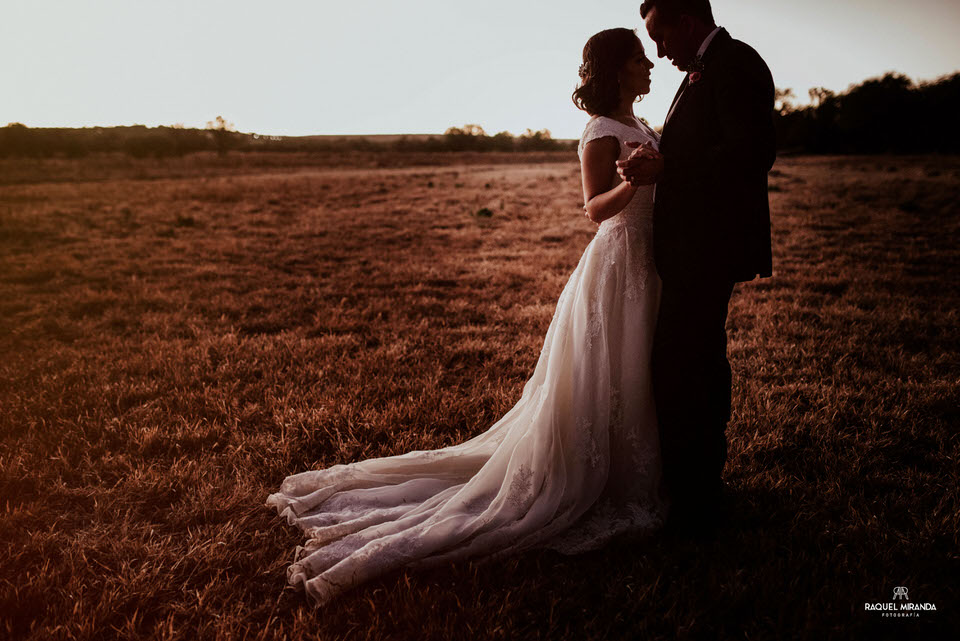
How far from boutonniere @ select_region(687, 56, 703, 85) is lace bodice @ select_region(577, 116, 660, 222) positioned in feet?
1.20

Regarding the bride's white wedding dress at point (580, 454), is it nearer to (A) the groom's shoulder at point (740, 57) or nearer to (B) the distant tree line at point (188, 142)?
(A) the groom's shoulder at point (740, 57)

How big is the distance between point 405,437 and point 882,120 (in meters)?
71.1

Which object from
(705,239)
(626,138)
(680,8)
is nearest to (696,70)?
(680,8)

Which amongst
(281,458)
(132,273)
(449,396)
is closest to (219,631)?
(281,458)

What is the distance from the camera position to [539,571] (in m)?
2.90

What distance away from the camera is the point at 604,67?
3.02 meters

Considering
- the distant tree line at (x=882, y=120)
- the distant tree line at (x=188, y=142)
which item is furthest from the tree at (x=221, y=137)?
the distant tree line at (x=882, y=120)

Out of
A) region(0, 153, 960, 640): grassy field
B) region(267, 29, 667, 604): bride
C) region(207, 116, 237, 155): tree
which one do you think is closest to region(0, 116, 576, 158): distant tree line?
region(207, 116, 237, 155): tree

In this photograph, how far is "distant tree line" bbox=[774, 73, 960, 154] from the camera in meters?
50.2

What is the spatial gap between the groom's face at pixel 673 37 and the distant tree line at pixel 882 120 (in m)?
59.3

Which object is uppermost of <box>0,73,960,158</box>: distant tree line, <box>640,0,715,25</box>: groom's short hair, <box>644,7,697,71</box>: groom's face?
<box>0,73,960,158</box>: distant tree line

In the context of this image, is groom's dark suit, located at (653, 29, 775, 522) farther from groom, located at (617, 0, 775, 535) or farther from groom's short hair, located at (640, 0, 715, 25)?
groom's short hair, located at (640, 0, 715, 25)

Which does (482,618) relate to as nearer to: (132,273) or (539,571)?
(539,571)

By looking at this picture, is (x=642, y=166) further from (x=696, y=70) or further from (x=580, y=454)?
(x=580, y=454)
